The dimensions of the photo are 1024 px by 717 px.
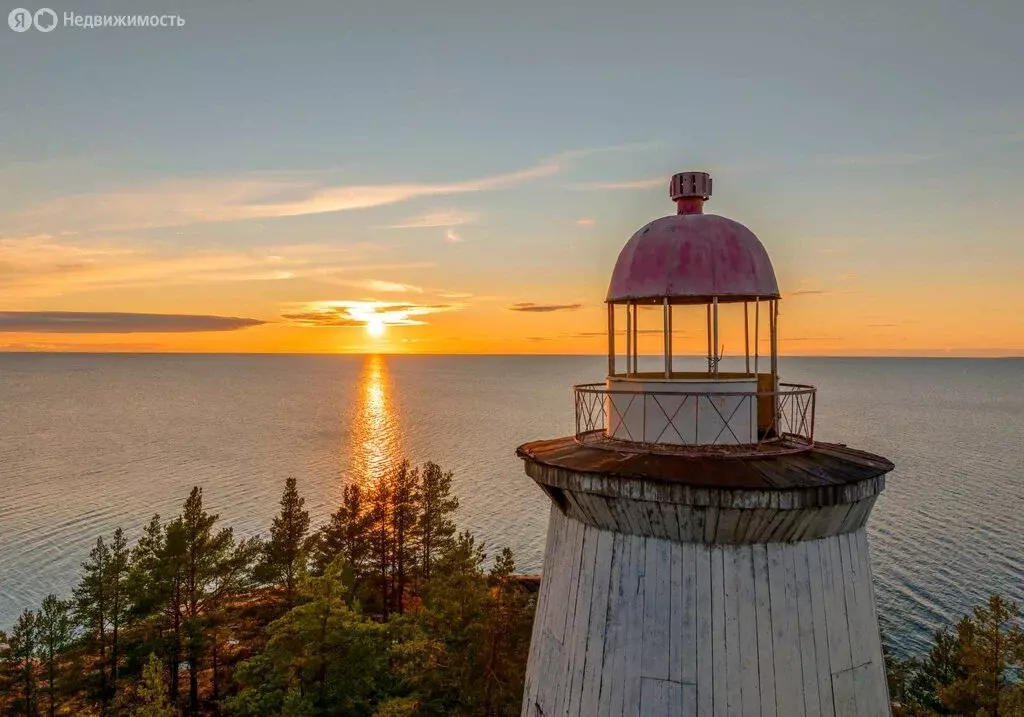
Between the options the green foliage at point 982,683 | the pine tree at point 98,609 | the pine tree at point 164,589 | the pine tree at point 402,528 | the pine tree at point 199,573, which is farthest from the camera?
the pine tree at point 402,528

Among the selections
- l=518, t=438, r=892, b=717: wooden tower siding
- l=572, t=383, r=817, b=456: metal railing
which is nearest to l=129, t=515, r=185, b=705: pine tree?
l=518, t=438, r=892, b=717: wooden tower siding

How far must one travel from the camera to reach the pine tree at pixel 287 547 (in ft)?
104

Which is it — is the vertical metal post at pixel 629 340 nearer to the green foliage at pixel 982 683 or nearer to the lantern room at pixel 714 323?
the lantern room at pixel 714 323

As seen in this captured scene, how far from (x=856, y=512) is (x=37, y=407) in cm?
20715

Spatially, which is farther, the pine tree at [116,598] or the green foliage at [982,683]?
the pine tree at [116,598]

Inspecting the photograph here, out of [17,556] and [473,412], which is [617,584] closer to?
[17,556]

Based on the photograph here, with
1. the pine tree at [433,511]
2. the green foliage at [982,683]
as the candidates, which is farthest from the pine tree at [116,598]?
the green foliage at [982,683]

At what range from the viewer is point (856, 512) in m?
7.64

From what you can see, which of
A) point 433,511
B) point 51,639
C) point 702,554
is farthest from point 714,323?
point 51,639

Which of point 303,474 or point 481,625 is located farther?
point 303,474

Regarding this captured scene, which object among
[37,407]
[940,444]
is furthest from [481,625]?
[37,407]

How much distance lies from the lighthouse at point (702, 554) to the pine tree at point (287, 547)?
2674cm

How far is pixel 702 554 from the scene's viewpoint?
7184 millimetres

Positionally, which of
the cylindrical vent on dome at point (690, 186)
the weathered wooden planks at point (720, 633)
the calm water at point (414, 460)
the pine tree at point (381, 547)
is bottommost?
the calm water at point (414, 460)
